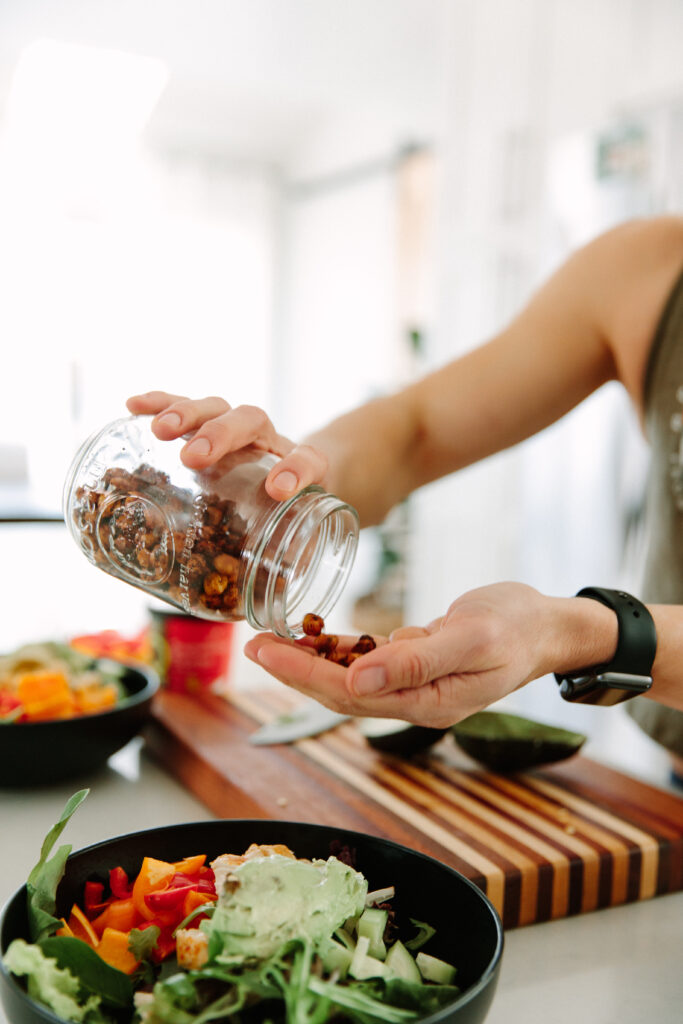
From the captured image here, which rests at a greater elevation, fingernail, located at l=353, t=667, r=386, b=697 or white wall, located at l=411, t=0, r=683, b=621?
white wall, located at l=411, t=0, r=683, b=621

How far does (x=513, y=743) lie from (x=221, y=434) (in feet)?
1.58

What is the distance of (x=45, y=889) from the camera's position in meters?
0.63

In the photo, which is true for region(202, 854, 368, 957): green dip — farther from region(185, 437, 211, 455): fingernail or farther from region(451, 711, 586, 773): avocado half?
region(451, 711, 586, 773): avocado half

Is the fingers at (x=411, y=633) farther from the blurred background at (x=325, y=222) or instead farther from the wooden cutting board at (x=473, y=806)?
the blurred background at (x=325, y=222)

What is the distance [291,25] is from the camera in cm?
434

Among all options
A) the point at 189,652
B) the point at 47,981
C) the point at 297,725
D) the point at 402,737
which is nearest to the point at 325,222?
the point at 189,652

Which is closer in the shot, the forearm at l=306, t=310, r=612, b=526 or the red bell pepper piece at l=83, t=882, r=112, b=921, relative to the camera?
the red bell pepper piece at l=83, t=882, r=112, b=921

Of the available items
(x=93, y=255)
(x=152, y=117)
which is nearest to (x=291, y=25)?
(x=152, y=117)

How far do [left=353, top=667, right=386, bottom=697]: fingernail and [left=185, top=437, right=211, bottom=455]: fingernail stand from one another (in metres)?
0.22

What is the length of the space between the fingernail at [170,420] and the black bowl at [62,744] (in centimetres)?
40

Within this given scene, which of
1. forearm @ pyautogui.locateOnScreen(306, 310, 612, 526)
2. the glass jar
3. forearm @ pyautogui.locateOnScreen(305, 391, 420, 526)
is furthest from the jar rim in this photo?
forearm @ pyautogui.locateOnScreen(306, 310, 612, 526)

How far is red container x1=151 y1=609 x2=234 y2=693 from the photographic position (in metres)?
1.32

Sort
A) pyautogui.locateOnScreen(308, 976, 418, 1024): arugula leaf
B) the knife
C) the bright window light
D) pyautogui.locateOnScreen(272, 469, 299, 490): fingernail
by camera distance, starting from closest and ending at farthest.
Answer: pyautogui.locateOnScreen(308, 976, 418, 1024): arugula leaf
pyautogui.locateOnScreen(272, 469, 299, 490): fingernail
the knife
the bright window light

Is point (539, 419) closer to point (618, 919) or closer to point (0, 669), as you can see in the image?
point (618, 919)
